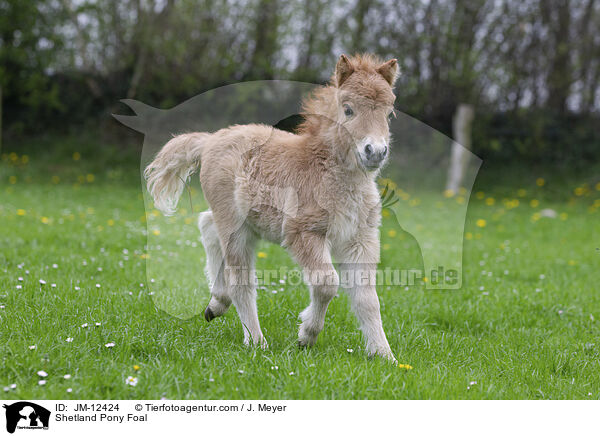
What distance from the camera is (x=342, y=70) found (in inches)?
138

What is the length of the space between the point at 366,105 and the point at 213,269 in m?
1.74

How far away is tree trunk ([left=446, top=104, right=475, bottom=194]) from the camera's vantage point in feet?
34.4

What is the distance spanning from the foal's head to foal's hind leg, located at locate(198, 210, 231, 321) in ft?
4.17

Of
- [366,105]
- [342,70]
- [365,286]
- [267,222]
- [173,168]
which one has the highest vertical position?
[342,70]

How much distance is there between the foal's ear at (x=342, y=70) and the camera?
137 inches

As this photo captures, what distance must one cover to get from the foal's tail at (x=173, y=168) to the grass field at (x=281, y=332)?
19.8 inches

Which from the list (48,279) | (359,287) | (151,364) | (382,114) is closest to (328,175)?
(382,114)

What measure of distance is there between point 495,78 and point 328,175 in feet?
38.9

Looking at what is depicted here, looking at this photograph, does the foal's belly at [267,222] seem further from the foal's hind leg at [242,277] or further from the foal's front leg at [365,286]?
the foal's front leg at [365,286]

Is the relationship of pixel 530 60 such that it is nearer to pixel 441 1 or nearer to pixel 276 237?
pixel 441 1

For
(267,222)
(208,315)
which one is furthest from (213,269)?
(267,222)

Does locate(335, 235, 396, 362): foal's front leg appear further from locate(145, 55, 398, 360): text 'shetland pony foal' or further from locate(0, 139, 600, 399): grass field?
locate(0, 139, 600, 399): grass field

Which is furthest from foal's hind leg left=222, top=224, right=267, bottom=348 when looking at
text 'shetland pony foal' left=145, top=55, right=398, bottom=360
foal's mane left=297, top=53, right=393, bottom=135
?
foal's mane left=297, top=53, right=393, bottom=135

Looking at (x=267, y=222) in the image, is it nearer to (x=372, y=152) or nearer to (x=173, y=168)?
(x=372, y=152)
